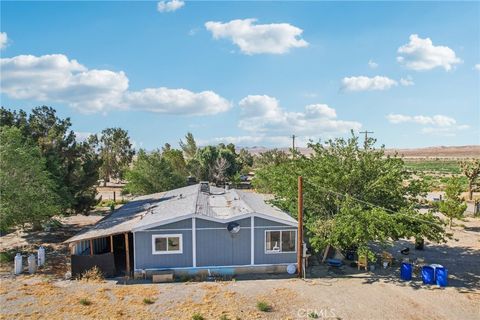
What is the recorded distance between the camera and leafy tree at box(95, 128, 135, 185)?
76.5 metres

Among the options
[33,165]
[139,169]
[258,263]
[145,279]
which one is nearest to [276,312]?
[258,263]

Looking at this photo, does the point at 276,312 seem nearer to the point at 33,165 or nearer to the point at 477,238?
the point at 33,165

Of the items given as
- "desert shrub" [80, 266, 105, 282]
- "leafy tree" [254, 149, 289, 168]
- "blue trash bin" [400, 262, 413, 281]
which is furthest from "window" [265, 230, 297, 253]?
"leafy tree" [254, 149, 289, 168]

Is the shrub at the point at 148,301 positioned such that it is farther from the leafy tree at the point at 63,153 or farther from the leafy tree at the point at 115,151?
the leafy tree at the point at 115,151

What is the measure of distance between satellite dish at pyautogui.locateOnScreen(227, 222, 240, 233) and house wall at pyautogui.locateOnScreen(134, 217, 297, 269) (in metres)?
0.20

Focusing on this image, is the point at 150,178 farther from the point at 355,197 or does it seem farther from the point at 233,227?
the point at 355,197

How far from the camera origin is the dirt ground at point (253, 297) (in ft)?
48.8

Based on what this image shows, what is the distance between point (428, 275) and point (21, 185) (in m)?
24.3

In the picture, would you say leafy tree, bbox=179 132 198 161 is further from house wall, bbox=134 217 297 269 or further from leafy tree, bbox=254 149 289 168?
house wall, bbox=134 217 297 269

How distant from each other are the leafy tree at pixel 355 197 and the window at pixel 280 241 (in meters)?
1.14

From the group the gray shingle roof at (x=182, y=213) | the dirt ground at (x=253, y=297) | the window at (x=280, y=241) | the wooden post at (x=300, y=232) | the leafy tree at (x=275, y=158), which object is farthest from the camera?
the leafy tree at (x=275, y=158)
